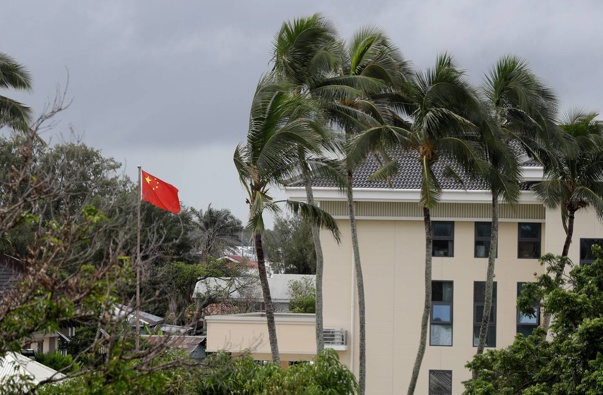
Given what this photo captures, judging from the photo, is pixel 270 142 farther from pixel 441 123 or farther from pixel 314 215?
pixel 441 123

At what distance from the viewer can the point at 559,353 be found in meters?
20.8

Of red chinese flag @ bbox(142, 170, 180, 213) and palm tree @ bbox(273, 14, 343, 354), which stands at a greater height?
palm tree @ bbox(273, 14, 343, 354)

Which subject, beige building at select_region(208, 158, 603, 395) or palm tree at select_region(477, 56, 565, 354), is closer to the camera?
palm tree at select_region(477, 56, 565, 354)

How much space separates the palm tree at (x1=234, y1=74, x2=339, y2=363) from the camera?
77.9 ft

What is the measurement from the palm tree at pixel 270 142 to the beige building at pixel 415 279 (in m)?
9.98

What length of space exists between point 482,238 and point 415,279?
2.62 metres

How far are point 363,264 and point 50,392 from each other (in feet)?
78.8

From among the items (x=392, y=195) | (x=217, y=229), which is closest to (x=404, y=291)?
(x=392, y=195)

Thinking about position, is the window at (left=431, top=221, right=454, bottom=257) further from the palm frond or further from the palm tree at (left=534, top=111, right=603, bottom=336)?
the palm frond

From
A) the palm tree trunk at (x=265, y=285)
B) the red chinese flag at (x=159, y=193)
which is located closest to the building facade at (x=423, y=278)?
the red chinese flag at (x=159, y=193)

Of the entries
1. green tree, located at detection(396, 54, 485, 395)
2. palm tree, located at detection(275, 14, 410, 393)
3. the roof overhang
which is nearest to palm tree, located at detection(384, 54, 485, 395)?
green tree, located at detection(396, 54, 485, 395)

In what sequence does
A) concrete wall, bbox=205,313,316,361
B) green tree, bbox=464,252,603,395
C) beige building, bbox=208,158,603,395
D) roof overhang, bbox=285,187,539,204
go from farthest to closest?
concrete wall, bbox=205,313,316,361, beige building, bbox=208,158,603,395, roof overhang, bbox=285,187,539,204, green tree, bbox=464,252,603,395

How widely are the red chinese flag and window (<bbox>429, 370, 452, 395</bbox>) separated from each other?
11916 mm

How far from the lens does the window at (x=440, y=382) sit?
3447 cm
